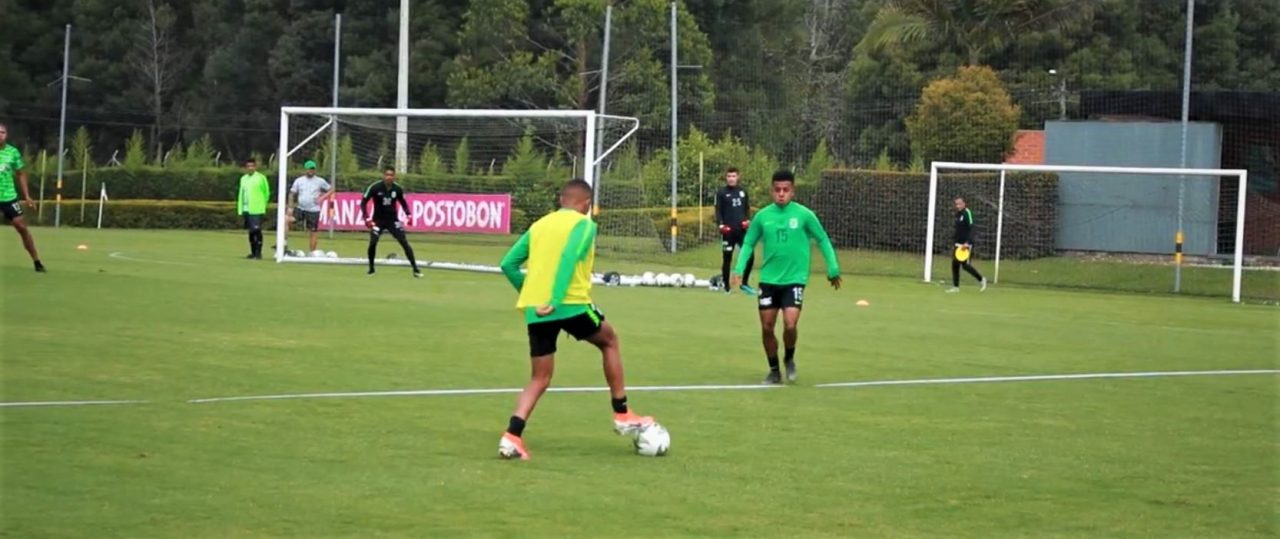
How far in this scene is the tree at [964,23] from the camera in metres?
53.2

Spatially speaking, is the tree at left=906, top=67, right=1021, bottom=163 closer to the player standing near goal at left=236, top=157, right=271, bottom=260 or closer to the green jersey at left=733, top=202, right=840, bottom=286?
the player standing near goal at left=236, top=157, right=271, bottom=260

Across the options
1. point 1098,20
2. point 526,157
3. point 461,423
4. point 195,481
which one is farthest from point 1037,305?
point 1098,20

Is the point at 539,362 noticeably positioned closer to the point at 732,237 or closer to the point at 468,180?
the point at 732,237

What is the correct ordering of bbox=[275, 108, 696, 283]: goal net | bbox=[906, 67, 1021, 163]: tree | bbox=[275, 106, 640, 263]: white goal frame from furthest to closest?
bbox=[906, 67, 1021, 163]: tree → bbox=[275, 108, 696, 283]: goal net → bbox=[275, 106, 640, 263]: white goal frame

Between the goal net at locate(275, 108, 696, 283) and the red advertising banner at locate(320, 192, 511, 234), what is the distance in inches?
0.9

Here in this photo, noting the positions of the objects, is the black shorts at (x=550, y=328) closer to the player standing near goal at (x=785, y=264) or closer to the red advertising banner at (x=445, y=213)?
the player standing near goal at (x=785, y=264)

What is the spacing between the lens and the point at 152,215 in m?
54.5

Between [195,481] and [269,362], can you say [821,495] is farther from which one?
[269,362]

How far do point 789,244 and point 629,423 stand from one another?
180 inches

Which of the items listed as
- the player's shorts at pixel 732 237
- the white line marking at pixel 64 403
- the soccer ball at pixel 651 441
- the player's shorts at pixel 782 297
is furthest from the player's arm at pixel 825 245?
the player's shorts at pixel 732 237

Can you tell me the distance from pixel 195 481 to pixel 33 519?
4.06 ft

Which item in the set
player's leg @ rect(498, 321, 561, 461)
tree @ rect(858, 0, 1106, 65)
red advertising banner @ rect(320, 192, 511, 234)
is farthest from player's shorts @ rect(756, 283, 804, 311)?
tree @ rect(858, 0, 1106, 65)

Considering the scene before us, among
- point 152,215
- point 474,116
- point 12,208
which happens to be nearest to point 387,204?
point 474,116

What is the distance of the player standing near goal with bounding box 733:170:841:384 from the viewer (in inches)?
606
